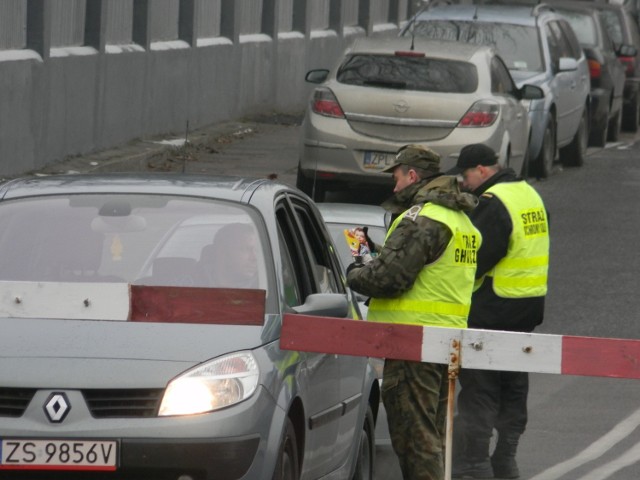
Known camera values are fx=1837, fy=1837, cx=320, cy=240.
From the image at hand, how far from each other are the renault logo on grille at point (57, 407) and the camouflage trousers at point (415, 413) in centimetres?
193

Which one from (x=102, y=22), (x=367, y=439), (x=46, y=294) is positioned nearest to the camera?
(x=46, y=294)

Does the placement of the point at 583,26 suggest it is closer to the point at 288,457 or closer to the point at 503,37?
the point at 503,37

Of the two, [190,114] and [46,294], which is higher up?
[46,294]

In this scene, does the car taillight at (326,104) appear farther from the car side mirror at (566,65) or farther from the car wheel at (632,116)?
the car wheel at (632,116)

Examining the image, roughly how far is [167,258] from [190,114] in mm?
17287

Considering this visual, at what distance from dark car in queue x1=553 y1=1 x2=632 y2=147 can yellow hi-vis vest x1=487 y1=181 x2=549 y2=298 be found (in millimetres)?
14730

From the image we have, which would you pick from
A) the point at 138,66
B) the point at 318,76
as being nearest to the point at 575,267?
the point at 318,76

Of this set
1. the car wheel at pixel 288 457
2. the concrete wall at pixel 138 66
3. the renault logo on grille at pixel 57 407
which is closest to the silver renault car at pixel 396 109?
the concrete wall at pixel 138 66

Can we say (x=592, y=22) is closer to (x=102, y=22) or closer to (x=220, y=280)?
(x=102, y=22)

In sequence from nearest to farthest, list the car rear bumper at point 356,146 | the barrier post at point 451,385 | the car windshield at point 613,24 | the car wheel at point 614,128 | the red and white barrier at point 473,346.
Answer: the red and white barrier at point 473,346, the barrier post at point 451,385, the car rear bumper at point 356,146, the car wheel at point 614,128, the car windshield at point 613,24

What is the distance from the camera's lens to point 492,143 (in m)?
17.0

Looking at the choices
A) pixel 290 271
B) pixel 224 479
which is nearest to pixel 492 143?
pixel 290 271

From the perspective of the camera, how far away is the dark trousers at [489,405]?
9.74 meters

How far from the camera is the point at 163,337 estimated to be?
632 cm
